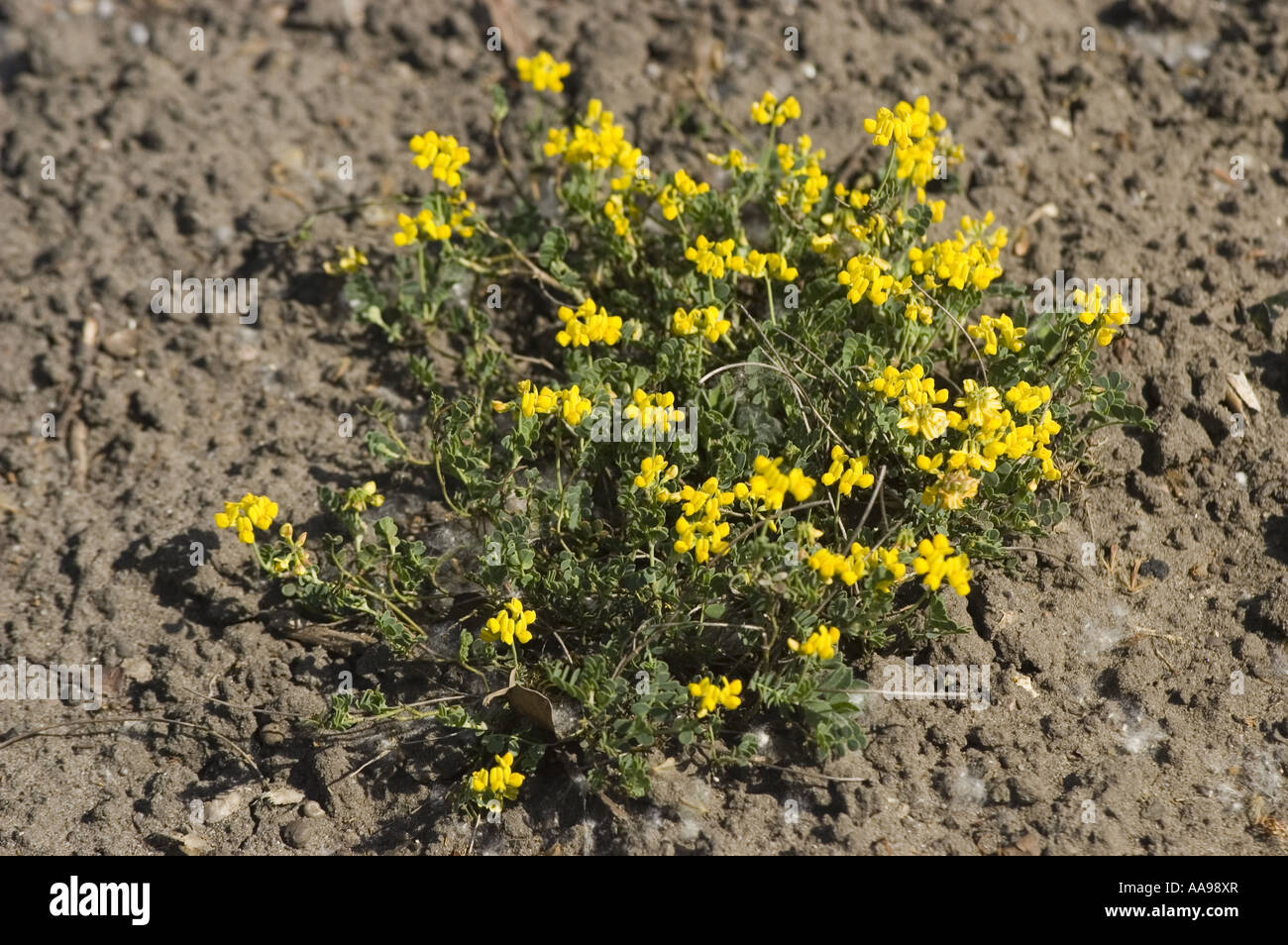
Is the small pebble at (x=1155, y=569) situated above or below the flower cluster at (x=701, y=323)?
below

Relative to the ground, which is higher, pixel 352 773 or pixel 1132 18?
pixel 1132 18

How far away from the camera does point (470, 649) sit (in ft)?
12.5

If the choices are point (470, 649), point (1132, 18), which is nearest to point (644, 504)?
point (470, 649)

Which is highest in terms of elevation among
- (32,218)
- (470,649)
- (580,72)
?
(580,72)

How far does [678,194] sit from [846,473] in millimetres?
1363

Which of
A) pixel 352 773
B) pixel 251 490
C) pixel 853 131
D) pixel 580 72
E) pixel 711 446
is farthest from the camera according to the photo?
pixel 580 72

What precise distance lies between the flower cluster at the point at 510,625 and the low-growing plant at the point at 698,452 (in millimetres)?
12

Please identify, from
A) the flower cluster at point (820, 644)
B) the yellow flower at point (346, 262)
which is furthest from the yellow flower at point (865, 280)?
the yellow flower at point (346, 262)

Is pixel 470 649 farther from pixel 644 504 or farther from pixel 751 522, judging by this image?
pixel 751 522

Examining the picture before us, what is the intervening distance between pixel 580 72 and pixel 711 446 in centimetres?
236

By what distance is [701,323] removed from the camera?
12.9 feet

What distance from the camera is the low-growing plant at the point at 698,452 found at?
352cm

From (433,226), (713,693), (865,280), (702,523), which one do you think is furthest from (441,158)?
(713,693)

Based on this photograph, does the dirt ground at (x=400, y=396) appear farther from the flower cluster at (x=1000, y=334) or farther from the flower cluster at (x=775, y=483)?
the flower cluster at (x=775, y=483)
